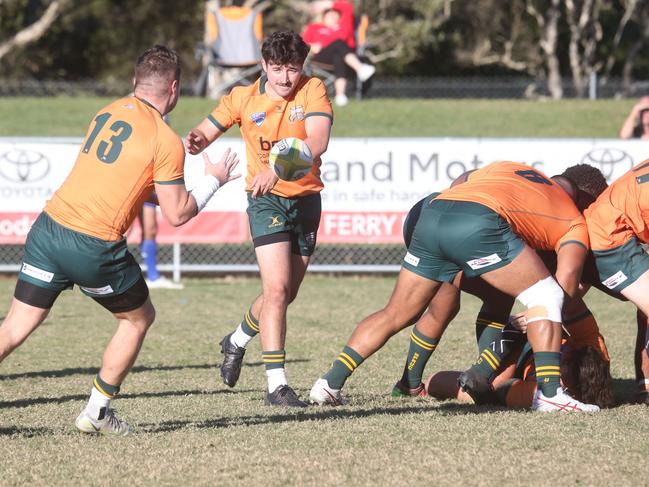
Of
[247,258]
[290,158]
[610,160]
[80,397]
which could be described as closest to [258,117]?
[290,158]

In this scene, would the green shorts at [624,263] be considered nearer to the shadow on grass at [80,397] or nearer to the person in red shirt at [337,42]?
the shadow on grass at [80,397]

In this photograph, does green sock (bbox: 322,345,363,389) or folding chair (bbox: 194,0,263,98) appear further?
folding chair (bbox: 194,0,263,98)

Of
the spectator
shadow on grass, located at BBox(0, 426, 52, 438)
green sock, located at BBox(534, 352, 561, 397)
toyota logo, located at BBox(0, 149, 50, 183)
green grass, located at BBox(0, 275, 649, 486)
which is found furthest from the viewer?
the spectator

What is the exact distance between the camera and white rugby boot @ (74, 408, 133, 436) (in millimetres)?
5359

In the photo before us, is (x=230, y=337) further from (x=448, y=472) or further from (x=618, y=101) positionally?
(x=618, y=101)

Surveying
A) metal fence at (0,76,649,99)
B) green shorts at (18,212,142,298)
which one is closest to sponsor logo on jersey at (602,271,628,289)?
green shorts at (18,212,142,298)

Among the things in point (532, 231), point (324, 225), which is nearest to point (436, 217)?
point (532, 231)

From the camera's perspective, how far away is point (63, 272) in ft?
17.0

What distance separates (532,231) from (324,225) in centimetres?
790

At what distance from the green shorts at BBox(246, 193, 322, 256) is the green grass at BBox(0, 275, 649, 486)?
3.25 feet

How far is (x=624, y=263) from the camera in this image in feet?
19.9

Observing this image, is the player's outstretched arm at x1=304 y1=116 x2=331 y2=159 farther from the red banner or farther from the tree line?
the tree line

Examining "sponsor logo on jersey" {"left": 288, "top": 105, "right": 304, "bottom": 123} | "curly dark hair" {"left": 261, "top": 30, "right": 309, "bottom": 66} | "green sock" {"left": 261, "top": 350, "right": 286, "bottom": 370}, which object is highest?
"curly dark hair" {"left": 261, "top": 30, "right": 309, "bottom": 66}

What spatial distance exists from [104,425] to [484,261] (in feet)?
6.92
